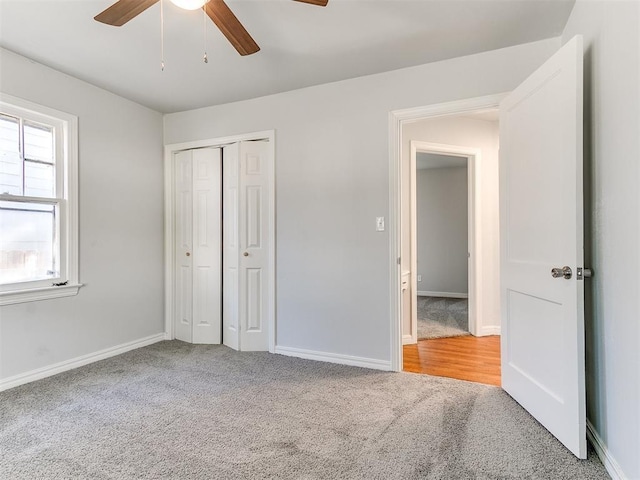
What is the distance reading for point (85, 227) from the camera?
2947mm

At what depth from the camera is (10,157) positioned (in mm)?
2523

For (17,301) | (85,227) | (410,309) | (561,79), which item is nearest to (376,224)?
(410,309)

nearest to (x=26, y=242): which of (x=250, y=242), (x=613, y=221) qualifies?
(x=250, y=242)

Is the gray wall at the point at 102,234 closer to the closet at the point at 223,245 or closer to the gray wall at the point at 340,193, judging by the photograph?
the closet at the point at 223,245

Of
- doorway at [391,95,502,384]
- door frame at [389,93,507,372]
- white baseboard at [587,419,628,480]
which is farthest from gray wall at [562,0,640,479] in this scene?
doorway at [391,95,502,384]

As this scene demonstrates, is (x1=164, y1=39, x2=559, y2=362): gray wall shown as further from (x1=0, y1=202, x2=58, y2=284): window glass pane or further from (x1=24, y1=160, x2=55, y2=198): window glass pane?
(x1=0, y1=202, x2=58, y2=284): window glass pane

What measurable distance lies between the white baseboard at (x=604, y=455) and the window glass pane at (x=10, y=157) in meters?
3.84

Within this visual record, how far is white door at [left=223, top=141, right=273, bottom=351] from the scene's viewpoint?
3.26 m

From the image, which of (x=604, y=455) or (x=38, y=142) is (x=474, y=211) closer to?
(x=604, y=455)

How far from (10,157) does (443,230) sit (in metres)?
5.95

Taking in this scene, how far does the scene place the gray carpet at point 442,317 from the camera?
3920mm

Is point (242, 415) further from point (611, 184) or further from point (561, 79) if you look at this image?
point (561, 79)

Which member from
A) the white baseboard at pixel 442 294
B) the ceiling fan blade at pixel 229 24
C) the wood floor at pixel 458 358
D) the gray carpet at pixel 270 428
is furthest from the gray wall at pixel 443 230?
the ceiling fan blade at pixel 229 24

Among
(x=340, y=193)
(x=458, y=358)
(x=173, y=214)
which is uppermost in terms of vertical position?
(x=340, y=193)
